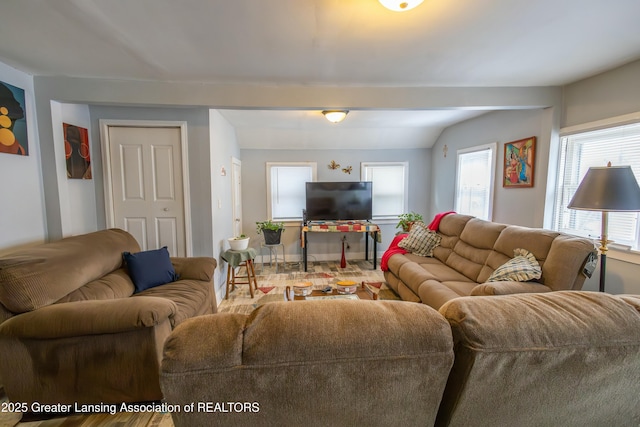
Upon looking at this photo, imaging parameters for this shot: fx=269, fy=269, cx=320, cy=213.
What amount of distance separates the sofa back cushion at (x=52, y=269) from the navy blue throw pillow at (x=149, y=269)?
139 mm

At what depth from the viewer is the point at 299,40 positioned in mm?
1869

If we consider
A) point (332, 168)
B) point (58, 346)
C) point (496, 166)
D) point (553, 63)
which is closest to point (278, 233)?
point (332, 168)

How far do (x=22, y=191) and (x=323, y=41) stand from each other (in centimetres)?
286

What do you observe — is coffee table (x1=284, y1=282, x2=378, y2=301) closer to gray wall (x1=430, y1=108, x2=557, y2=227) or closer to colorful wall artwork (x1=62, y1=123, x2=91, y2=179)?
gray wall (x1=430, y1=108, x2=557, y2=227)

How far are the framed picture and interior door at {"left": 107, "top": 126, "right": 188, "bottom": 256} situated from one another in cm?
396

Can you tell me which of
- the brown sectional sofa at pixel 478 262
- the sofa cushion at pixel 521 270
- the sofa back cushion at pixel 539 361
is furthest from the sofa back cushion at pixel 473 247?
the sofa back cushion at pixel 539 361

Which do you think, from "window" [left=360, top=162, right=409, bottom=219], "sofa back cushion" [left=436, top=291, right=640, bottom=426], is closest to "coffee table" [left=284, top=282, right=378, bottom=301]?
"sofa back cushion" [left=436, top=291, right=640, bottom=426]

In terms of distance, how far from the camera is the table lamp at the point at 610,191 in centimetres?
188

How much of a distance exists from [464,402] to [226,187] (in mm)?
3612

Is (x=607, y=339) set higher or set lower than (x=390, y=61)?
lower

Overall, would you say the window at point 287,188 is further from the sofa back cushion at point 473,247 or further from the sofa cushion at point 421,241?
the sofa back cushion at point 473,247

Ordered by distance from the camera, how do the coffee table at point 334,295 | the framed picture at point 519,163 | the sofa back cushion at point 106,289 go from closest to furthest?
the sofa back cushion at point 106,289 < the coffee table at point 334,295 < the framed picture at point 519,163

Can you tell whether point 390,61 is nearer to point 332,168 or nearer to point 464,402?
point 464,402

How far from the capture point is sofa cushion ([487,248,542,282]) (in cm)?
208
